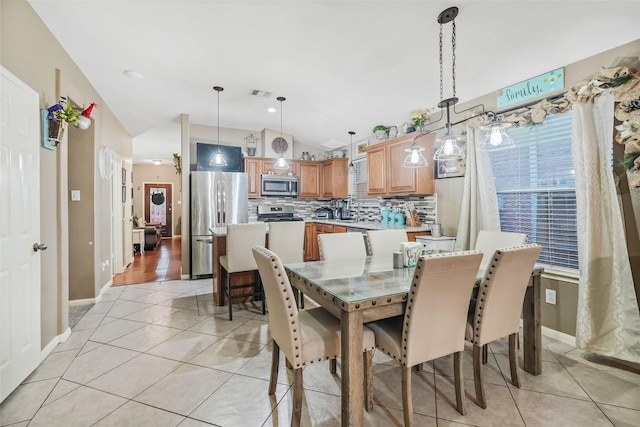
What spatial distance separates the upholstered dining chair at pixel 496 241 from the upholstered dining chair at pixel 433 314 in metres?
0.84

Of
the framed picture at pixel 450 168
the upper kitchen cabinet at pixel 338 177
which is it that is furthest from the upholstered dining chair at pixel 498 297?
the upper kitchen cabinet at pixel 338 177

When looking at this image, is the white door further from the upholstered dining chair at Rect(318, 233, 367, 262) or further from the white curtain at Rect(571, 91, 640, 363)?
the white curtain at Rect(571, 91, 640, 363)

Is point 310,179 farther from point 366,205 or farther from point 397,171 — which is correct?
point 397,171

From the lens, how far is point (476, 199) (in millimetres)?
3275

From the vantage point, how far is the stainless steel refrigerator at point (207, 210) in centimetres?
476

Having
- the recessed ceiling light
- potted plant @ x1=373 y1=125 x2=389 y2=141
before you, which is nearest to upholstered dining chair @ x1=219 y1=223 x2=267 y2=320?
the recessed ceiling light

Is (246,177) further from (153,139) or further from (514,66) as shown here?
(514,66)

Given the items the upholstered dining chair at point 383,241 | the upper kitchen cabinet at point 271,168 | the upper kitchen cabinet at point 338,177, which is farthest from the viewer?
the upper kitchen cabinet at point 338,177

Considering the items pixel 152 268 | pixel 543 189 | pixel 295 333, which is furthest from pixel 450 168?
pixel 152 268

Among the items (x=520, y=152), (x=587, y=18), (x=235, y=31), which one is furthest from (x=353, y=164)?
(x=587, y=18)

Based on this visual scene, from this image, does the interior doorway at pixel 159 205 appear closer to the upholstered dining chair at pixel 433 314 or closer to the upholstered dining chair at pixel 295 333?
the upholstered dining chair at pixel 295 333

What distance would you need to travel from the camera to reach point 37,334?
2.21 meters

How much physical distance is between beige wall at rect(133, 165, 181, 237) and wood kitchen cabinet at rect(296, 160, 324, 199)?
6.19 meters

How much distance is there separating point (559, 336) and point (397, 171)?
249cm
